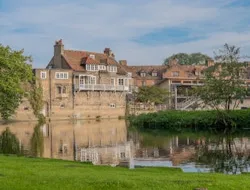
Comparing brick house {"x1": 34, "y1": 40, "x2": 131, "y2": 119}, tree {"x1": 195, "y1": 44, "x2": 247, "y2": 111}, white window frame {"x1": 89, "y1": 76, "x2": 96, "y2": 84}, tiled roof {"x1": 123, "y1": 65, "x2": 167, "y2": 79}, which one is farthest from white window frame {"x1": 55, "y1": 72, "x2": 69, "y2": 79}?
tree {"x1": 195, "y1": 44, "x2": 247, "y2": 111}

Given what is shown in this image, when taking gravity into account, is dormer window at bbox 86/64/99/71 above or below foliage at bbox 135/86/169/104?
above

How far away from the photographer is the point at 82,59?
263 ft

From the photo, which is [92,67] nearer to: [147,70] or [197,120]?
[147,70]

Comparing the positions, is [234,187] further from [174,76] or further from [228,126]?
[174,76]

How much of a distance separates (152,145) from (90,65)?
164ft

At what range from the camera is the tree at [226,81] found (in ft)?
143

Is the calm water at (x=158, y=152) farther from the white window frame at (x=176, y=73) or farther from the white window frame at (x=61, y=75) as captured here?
the white window frame at (x=176, y=73)

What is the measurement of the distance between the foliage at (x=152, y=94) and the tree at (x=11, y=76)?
49.4 m

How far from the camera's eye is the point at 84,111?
77000 mm

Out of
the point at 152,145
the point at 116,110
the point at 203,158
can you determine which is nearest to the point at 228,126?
the point at 152,145

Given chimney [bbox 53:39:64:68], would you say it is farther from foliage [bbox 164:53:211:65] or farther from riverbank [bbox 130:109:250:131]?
foliage [bbox 164:53:211:65]

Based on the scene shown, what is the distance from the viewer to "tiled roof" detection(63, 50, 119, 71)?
77.9 meters

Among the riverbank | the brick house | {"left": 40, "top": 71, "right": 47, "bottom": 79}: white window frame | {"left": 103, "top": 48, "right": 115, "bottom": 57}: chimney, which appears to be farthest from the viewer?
{"left": 103, "top": 48, "right": 115, "bottom": 57}: chimney

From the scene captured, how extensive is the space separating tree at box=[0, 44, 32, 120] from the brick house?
130ft
